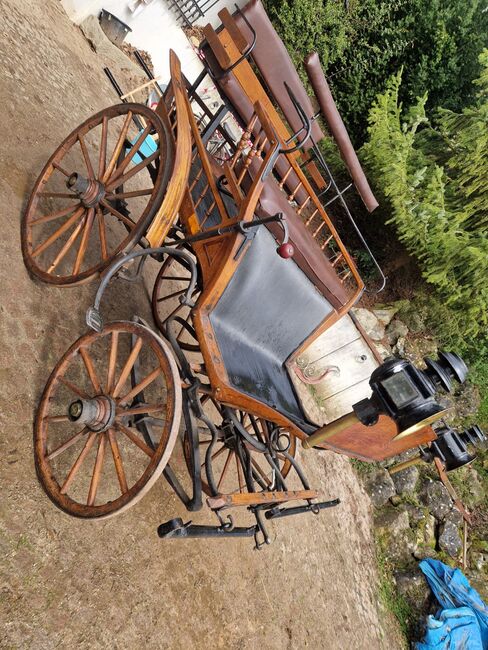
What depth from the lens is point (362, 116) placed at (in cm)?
875

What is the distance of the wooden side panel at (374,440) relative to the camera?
2.47m

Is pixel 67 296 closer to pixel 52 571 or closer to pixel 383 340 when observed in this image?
pixel 52 571

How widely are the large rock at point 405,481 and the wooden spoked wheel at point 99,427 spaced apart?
4.20m

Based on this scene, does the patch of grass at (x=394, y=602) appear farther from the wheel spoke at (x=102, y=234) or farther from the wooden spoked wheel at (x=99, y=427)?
the wheel spoke at (x=102, y=234)

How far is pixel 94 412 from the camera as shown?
6.75ft

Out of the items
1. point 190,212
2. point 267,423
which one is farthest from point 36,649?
point 190,212

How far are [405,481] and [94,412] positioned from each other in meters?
4.96

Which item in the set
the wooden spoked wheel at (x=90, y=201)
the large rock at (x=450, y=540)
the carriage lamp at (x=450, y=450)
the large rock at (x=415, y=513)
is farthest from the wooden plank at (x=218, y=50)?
the large rock at (x=450, y=540)

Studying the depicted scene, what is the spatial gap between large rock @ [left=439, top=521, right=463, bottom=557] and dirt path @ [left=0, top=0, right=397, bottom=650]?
4.22 ft

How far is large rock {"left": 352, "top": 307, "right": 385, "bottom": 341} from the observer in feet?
21.6

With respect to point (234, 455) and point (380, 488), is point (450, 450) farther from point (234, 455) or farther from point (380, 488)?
point (380, 488)

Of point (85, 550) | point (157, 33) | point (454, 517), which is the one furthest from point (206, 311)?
point (157, 33)

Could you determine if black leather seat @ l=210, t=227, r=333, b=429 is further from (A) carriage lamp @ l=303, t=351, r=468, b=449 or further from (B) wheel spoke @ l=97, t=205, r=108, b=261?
(B) wheel spoke @ l=97, t=205, r=108, b=261

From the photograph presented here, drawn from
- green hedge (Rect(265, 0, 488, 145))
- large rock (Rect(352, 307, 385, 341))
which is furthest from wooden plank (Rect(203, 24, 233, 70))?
green hedge (Rect(265, 0, 488, 145))
